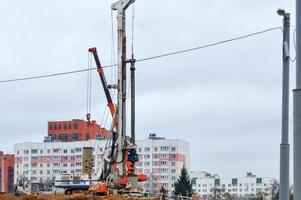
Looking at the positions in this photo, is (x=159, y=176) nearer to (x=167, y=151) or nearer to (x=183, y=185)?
(x=167, y=151)

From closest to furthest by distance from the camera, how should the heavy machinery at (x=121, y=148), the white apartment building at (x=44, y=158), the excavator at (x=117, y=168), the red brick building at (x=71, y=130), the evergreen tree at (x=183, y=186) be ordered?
the excavator at (x=117, y=168) → the heavy machinery at (x=121, y=148) → the evergreen tree at (x=183, y=186) → the red brick building at (x=71, y=130) → the white apartment building at (x=44, y=158)

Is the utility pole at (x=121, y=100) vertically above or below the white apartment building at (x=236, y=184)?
above

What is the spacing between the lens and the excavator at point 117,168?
129 ft

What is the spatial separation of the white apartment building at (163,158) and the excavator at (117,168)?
374ft

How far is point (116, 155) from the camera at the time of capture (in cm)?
4128

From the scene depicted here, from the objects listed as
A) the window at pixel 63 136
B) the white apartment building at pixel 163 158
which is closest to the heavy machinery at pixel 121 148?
the white apartment building at pixel 163 158

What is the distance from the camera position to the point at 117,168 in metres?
40.8

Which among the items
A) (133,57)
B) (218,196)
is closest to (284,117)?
(133,57)

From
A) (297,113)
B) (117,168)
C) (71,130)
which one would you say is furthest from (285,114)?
(71,130)

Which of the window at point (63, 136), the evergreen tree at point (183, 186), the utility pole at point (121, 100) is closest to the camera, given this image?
the utility pole at point (121, 100)

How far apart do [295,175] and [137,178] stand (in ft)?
103

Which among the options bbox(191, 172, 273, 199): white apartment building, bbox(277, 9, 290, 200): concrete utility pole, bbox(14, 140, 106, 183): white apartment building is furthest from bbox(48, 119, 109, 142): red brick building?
bbox(277, 9, 290, 200): concrete utility pole

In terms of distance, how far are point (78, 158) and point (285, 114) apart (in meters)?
151

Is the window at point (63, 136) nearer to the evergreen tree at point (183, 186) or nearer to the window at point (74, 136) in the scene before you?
the window at point (74, 136)
